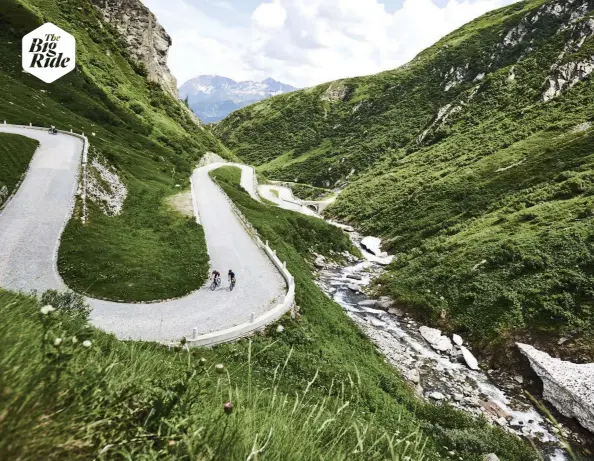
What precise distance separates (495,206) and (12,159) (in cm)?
5893

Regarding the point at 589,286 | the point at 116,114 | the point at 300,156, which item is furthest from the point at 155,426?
the point at 300,156

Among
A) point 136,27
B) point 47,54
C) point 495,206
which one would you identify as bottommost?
point 495,206

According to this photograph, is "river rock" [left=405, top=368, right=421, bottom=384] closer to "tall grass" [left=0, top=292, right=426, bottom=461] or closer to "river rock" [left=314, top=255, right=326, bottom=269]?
"river rock" [left=314, top=255, right=326, bottom=269]

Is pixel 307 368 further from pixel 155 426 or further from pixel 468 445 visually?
pixel 155 426

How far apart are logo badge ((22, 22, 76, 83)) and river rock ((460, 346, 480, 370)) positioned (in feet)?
256

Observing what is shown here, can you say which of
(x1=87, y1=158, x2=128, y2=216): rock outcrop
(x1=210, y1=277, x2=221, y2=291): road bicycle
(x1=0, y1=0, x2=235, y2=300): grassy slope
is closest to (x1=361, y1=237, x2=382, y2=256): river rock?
(x1=0, y1=0, x2=235, y2=300): grassy slope

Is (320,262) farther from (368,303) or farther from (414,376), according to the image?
(414,376)

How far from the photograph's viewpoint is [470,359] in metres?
30.2

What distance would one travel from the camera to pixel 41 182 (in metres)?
33.6

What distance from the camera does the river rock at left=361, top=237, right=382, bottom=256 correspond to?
6212 cm

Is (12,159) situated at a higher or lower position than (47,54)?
lower

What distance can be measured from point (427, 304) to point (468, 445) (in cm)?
2097

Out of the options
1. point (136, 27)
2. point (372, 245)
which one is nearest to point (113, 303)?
point (372, 245)

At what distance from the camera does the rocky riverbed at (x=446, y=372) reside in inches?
908
